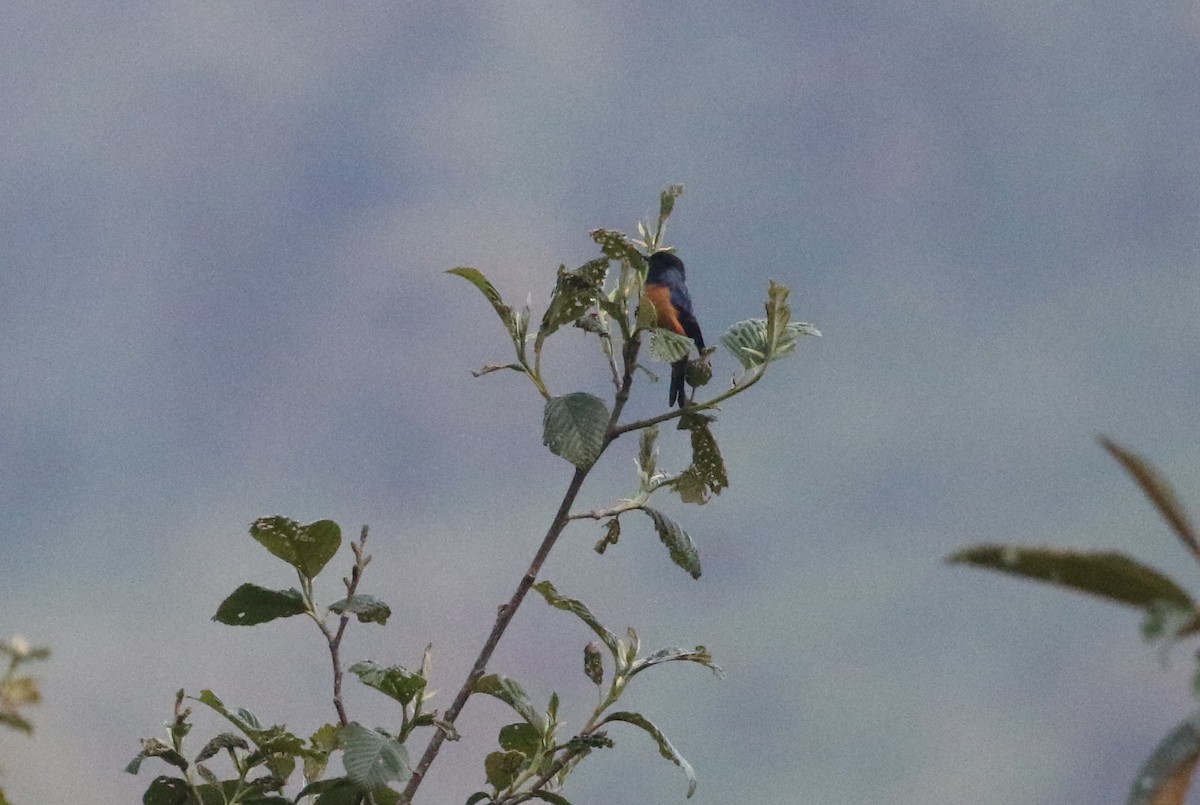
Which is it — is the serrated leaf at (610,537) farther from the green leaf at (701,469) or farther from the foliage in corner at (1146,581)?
the foliage in corner at (1146,581)

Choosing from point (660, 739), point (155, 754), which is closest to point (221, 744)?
point (155, 754)

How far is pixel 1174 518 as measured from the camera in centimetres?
149

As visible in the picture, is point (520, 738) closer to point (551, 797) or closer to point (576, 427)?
point (551, 797)

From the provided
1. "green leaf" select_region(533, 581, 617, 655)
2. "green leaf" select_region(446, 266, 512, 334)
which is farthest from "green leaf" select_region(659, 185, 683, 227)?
"green leaf" select_region(533, 581, 617, 655)

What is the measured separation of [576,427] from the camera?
406 centimetres

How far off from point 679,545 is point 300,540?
3.94 ft

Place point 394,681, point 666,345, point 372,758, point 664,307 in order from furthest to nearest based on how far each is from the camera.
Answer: point 664,307 < point 666,345 < point 394,681 < point 372,758

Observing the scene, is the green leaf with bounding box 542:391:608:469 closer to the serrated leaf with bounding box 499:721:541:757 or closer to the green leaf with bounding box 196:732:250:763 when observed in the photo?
the serrated leaf with bounding box 499:721:541:757

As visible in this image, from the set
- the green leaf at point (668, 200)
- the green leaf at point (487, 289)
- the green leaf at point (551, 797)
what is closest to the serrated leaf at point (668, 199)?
the green leaf at point (668, 200)

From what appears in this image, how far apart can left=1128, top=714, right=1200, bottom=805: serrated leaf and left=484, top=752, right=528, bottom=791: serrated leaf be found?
294cm

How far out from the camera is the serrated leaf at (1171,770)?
4.95 feet

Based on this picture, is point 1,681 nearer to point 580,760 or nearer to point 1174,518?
point 1174,518

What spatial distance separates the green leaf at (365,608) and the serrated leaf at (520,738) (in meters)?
0.55

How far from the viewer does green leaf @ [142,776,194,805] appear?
4.17 metres
